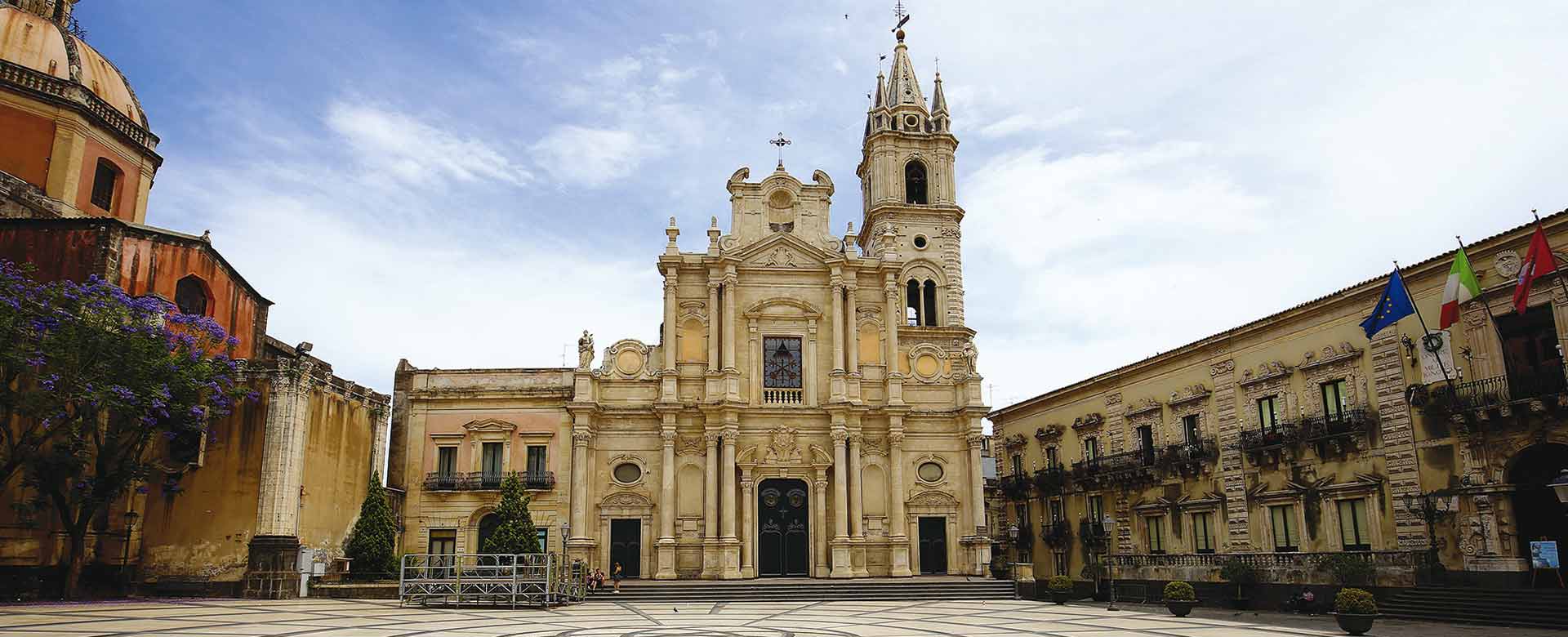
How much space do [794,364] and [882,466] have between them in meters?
4.91

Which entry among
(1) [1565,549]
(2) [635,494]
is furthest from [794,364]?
(1) [1565,549]

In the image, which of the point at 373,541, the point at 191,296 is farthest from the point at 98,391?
the point at 373,541

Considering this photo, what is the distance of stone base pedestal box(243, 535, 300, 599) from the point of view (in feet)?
91.2

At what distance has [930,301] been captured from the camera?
165ft

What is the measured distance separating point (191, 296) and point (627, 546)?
15.6 metres

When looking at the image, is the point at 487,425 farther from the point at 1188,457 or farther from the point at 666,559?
the point at 1188,457

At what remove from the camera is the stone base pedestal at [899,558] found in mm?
35406

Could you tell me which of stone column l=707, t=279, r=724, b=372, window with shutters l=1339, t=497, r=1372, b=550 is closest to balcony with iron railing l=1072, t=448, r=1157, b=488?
window with shutters l=1339, t=497, r=1372, b=550

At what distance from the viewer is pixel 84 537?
2612 centimetres

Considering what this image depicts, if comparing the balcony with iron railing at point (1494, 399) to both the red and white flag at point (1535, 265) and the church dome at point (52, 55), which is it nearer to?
the red and white flag at point (1535, 265)

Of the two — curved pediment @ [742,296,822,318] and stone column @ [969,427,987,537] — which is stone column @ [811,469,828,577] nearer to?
stone column @ [969,427,987,537]

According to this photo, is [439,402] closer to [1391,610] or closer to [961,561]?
[961,561]

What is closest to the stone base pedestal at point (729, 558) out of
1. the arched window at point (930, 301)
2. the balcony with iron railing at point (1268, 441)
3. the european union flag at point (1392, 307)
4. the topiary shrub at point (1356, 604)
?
the balcony with iron railing at point (1268, 441)

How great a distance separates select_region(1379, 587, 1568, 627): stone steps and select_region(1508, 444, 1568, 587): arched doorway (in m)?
1.46
